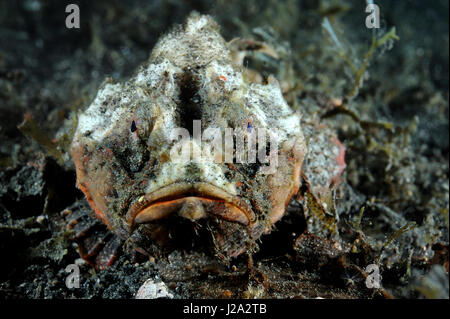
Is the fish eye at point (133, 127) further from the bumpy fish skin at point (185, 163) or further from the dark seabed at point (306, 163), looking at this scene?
the dark seabed at point (306, 163)

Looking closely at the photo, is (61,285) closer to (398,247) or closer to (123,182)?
(123,182)

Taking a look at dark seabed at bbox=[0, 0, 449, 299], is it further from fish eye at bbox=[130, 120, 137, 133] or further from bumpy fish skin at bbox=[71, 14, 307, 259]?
fish eye at bbox=[130, 120, 137, 133]

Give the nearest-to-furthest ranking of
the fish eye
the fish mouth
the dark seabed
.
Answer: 1. the fish mouth
2. the fish eye
3. the dark seabed

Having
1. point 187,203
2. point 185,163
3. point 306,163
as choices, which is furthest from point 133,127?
point 306,163

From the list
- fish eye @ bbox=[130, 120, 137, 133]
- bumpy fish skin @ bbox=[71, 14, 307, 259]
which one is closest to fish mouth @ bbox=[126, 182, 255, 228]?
bumpy fish skin @ bbox=[71, 14, 307, 259]

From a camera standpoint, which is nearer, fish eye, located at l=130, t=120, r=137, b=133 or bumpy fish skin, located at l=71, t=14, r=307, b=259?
bumpy fish skin, located at l=71, t=14, r=307, b=259

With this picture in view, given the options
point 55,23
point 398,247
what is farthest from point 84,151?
point 55,23

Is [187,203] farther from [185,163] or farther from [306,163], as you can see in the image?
[306,163]

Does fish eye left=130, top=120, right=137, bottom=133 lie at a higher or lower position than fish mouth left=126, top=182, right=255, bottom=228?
higher

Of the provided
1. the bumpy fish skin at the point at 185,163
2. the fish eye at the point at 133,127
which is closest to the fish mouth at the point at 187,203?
the bumpy fish skin at the point at 185,163
